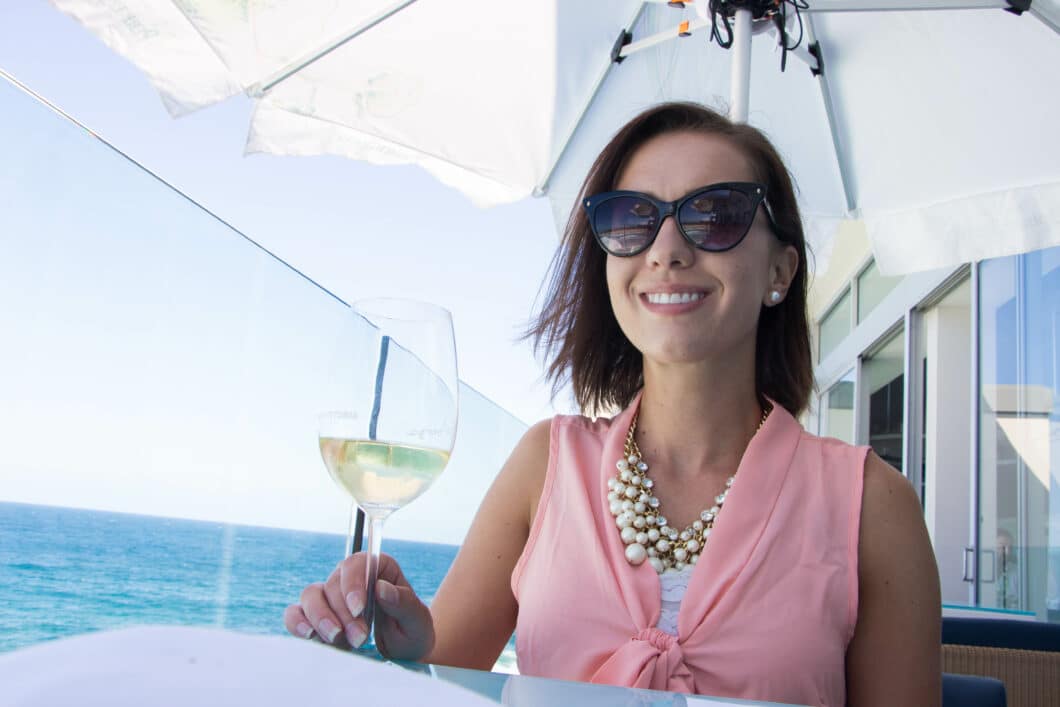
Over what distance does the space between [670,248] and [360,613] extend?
0.96 metres

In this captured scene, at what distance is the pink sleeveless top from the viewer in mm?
1388

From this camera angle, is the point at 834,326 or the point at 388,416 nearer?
the point at 388,416

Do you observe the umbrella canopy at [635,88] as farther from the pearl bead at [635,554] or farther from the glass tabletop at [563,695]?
the glass tabletop at [563,695]

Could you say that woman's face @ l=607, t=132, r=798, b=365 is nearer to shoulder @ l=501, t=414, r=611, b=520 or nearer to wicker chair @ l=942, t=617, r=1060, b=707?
shoulder @ l=501, t=414, r=611, b=520

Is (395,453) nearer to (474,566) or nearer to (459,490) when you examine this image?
(474,566)

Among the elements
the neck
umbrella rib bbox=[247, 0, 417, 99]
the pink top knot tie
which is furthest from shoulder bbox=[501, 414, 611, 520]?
umbrella rib bbox=[247, 0, 417, 99]

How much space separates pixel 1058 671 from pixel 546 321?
1.78 metres

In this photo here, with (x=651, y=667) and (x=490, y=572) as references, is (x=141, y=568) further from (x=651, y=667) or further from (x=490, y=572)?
(x=651, y=667)

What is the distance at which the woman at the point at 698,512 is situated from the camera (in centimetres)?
145

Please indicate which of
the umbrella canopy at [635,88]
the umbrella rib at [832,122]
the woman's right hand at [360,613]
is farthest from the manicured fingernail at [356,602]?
the umbrella rib at [832,122]

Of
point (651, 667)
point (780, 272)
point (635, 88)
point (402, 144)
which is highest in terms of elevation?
point (635, 88)

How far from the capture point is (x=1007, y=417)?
18.2 ft

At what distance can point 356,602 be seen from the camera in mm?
988

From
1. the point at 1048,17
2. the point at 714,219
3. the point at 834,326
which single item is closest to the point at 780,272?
the point at 714,219
